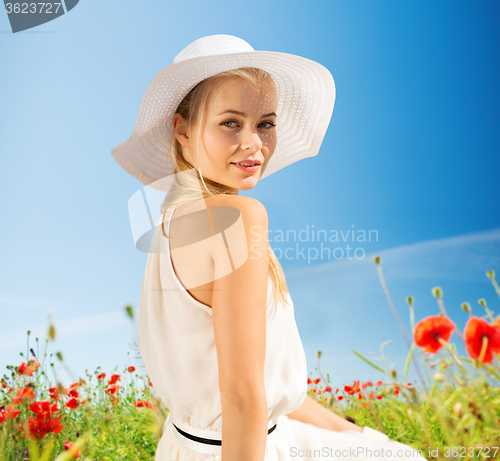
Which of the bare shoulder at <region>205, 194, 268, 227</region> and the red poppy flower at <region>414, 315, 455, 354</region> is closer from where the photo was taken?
the bare shoulder at <region>205, 194, 268, 227</region>

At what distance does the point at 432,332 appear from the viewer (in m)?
1.20

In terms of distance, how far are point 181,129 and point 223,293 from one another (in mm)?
526

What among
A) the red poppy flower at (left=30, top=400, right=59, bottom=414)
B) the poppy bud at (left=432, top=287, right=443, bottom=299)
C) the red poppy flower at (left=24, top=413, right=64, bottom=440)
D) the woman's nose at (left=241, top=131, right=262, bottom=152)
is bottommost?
the red poppy flower at (left=24, top=413, right=64, bottom=440)

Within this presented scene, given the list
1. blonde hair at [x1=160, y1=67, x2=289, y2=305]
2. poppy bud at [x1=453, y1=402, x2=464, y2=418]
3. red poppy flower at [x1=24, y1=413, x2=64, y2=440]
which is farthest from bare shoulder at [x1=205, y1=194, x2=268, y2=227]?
red poppy flower at [x1=24, y1=413, x2=64, y2=440]

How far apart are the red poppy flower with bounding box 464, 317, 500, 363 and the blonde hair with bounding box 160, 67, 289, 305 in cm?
61

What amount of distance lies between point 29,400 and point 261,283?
1.68 metres

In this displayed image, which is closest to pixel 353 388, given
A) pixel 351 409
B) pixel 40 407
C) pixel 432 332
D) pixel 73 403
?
pixel 351 409

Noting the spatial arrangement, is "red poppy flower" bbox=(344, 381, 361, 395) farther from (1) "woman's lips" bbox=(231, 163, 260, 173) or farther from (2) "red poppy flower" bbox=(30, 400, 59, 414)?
(1) "woman's lips" bbox=(231, 163, 260, 173)

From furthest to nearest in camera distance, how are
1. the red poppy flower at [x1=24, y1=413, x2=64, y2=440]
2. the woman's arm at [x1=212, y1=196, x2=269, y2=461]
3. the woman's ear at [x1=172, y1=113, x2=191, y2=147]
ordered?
the red poppy flower at [x1=24, y1=413, x2=64, y2=440], the woman's ear at [x1=172, y1=113, x2=191, y2=147], the woman's arm at [x1=212, y1=196, x2=269, y2=461]

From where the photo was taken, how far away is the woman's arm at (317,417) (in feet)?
3.12

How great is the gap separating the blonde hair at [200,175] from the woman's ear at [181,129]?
1 centimetres

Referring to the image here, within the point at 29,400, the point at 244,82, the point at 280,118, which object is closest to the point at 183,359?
the point at 244,82

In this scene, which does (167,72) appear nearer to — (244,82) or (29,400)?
(244,82)

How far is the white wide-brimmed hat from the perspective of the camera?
3.08ft
